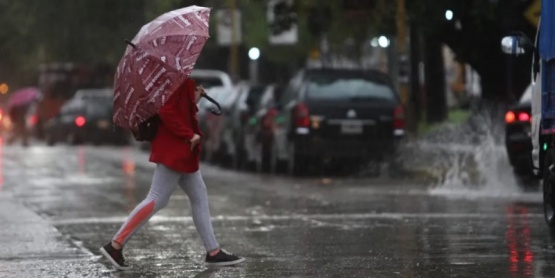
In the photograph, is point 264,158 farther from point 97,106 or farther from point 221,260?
point 97,106

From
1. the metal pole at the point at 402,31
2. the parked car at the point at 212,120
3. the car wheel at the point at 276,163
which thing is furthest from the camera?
the parked car at the point at 212,120

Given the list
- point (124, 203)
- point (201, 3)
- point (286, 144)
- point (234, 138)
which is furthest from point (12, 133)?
point (124, 203)

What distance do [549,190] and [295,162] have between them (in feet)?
34.7

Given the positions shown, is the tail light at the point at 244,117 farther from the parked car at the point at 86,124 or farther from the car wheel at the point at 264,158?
the parked car at the point at 86,124

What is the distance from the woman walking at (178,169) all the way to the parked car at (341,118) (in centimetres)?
1263

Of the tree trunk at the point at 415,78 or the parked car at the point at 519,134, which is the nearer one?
the parked car at the point at 519,134

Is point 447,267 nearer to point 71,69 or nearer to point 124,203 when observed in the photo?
point 124,203

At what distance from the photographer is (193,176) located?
37.7ft

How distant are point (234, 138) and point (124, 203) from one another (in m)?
11.1

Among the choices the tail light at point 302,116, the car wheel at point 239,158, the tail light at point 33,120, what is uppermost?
the tail light at point 302,116

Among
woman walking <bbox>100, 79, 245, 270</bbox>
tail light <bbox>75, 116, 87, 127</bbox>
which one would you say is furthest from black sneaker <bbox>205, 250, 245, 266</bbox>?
tail light <bbox>75, 116, 87, 127</bbox>

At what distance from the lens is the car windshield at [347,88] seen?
2442cm

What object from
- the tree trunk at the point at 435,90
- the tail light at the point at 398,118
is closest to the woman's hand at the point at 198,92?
the tail light at the point at 398,118

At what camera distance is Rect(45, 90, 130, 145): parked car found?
47.2 metres
